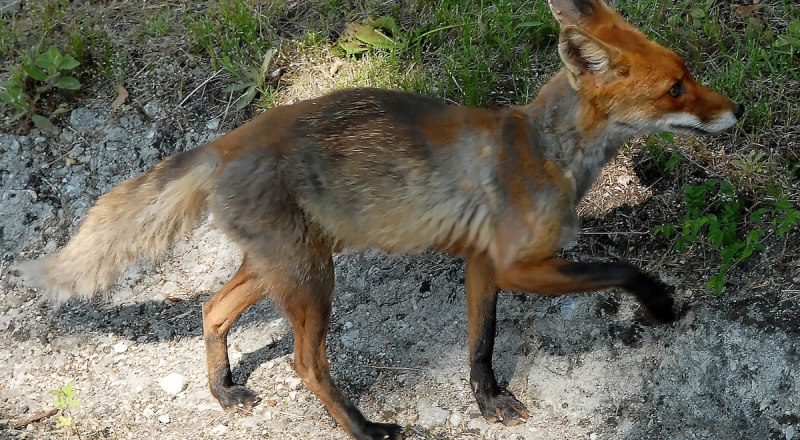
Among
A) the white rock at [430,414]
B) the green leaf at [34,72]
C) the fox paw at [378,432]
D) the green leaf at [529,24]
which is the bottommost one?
the white rock at [430,414]

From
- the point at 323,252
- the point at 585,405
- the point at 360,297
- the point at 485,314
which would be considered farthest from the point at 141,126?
the point at 585,405

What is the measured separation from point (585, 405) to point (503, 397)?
1.48 feet

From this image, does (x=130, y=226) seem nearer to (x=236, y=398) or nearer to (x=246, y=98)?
(x=236, y=398)

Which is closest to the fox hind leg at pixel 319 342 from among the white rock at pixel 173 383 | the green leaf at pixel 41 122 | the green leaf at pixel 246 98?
the white rock at pixel 173 383

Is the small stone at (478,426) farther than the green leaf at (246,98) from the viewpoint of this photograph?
No

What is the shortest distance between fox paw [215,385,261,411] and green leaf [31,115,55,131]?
281cm

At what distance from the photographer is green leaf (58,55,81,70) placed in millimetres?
6891

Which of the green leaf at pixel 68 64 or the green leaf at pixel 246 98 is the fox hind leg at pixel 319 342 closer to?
the green leaf at pixel 246 98

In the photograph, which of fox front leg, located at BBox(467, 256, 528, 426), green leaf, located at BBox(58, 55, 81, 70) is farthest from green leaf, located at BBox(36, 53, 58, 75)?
fox front leg, located at BBox(467, 256, 528, 426)

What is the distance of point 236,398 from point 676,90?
300 cm

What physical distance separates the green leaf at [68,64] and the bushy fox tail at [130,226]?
241cm

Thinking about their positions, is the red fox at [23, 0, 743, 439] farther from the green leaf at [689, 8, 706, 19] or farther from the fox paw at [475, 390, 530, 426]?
the green leaf at [689, 8, 706, 19]

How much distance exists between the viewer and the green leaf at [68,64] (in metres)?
6.89

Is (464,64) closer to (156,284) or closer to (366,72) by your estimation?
(366,72)
